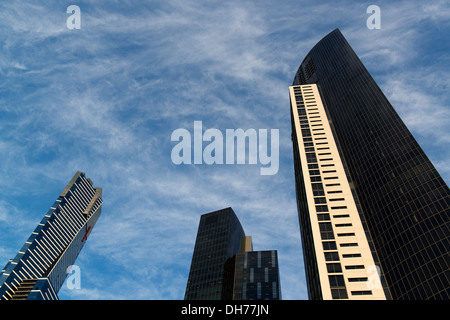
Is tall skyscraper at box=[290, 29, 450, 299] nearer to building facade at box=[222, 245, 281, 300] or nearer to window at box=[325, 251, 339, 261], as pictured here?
window at box=[325, 251, 339, 261]

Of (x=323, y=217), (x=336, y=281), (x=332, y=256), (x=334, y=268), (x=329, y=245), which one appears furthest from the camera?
(x=323, y=217)

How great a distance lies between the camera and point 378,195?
123562mm

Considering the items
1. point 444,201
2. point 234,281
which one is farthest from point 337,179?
point 234,281

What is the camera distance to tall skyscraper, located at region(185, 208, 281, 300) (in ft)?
523

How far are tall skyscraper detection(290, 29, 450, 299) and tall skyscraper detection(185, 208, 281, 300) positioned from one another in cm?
4026

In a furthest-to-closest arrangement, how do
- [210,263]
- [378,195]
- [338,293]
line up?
[210,263], [378,195], [338,293]

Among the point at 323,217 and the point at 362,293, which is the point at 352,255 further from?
the point at 323,217

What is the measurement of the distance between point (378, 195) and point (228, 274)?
283ft

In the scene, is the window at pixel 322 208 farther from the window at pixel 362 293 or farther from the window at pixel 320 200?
the window at pixel 362 293

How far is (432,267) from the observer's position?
92500 mm

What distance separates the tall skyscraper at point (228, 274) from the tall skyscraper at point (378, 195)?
40256 millimetres

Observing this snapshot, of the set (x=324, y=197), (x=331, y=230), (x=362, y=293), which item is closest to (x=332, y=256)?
(x=331, y=230)
